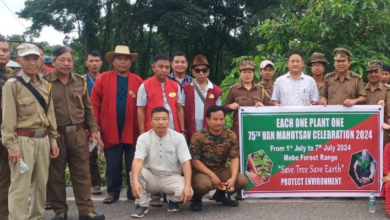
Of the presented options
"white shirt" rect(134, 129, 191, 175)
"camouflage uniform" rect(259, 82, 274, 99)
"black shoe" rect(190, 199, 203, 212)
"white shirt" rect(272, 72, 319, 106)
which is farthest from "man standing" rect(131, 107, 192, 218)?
"camouflage uniform" rect(259, 82, 274, 99)

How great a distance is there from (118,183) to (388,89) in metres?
3.60

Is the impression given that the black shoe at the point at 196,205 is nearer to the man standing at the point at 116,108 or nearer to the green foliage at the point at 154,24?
the man standing at the point at 116,108

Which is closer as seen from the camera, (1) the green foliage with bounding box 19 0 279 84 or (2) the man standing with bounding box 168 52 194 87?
(2) the man standing with bounding box 168 52 194 87

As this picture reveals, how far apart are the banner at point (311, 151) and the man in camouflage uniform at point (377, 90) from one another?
0.17 metres

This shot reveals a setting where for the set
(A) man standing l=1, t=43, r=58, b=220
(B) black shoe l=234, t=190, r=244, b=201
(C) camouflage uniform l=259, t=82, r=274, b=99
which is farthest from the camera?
Answer: (C) camouflage uniform l=259, t=82, r=274, b=99

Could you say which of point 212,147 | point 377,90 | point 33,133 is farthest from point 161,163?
point 377,90

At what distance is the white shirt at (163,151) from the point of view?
5.15 metres

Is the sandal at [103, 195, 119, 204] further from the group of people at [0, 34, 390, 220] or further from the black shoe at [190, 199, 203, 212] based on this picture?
the black shoe at [190, 199, 203, 212]

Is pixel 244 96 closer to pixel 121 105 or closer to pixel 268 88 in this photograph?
pixel 268 88

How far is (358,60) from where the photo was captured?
24.6 feet

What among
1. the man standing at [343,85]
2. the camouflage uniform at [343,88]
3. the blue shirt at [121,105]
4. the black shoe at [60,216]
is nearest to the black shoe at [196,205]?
the blue shirt at [121,105]

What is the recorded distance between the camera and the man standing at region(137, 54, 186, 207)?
5.45m

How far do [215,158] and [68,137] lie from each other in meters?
1.70

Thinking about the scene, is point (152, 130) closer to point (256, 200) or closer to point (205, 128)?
point (205, 128)
